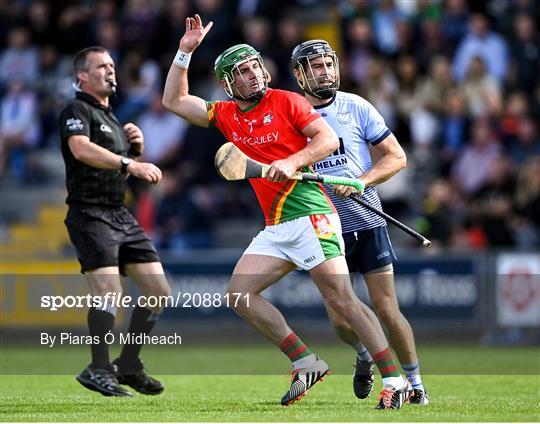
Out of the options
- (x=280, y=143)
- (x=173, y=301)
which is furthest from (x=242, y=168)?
(x=173, y=301)

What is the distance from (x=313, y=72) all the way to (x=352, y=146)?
0.65 m

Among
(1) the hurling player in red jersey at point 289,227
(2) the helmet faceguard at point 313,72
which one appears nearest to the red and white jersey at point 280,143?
(1) the hurling player in red jersey at point 289,227

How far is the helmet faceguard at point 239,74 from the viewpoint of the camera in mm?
9312

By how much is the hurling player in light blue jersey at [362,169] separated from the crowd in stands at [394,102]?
25.1 ft

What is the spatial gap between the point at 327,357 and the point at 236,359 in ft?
3.37

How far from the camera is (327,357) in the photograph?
14727 mm

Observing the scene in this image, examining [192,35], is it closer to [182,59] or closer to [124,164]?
[182,59]

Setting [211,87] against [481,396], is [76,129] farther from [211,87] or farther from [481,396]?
[211,87]

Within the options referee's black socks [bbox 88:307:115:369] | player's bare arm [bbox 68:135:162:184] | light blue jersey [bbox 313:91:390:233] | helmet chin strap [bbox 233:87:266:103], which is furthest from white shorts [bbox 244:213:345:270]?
referee's black socks [bbox 88:307:115:369]

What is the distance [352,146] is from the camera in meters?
9.83

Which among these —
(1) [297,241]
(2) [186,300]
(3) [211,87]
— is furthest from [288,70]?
(1) [297,241]

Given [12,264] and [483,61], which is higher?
[483,61]

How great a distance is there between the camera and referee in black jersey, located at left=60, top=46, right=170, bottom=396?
10.2 m

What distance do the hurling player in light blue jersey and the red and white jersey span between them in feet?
1.01
